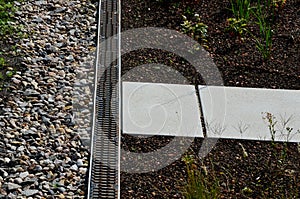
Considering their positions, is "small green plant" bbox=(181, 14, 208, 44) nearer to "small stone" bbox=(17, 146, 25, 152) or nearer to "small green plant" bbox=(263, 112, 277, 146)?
"small green plant" bbox=(263, 112, 277, 146)

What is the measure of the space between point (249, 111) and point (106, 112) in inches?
41.5

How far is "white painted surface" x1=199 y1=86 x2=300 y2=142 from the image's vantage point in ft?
14.8

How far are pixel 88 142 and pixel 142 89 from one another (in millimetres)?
750

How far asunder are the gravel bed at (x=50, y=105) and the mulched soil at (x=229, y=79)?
13.0 inches

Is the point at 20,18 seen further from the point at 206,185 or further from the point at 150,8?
the point at 206,185

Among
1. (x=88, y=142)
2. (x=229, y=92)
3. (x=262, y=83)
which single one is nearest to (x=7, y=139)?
(x=88, y=142)

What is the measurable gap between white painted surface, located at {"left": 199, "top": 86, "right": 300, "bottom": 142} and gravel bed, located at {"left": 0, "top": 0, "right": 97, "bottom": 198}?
89 centimetres

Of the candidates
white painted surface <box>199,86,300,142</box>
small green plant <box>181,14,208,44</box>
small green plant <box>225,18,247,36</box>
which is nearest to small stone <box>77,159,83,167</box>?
white painted surface <box>199,86,300,142</box>

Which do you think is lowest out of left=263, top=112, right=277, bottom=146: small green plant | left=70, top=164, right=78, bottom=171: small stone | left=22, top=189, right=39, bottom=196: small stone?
left=22, top=189, right=39, bottom=196: small stone

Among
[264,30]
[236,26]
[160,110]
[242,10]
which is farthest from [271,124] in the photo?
[242,10]

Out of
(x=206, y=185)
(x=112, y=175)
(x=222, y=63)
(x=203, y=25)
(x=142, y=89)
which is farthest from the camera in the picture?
(x=203, y=25)

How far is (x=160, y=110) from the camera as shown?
15.3ft

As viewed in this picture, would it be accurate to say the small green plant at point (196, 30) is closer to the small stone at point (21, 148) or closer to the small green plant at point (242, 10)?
the small green plant at point (242, 10)

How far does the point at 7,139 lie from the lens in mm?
4195
